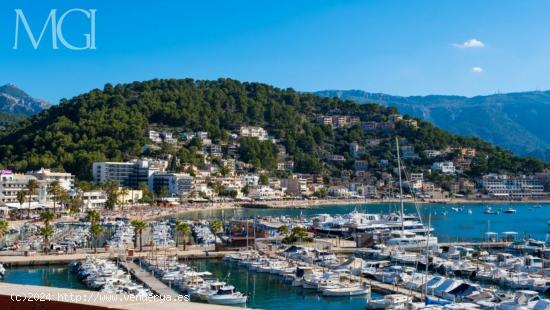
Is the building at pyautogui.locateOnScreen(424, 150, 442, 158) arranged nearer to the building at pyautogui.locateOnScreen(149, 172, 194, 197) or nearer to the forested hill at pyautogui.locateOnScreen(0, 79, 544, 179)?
the forested hill at pyautogui.locateOnScreen(0, 79, 544, 179)

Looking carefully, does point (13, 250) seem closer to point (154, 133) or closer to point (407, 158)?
point (154, 133)

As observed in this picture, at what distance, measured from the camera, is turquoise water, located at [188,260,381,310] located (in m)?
21.0

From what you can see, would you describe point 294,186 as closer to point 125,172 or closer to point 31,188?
point 125,172

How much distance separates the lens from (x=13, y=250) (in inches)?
1211

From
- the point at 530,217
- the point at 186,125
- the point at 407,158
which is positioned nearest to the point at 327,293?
the point at 530,217

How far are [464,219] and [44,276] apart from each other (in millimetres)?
49441

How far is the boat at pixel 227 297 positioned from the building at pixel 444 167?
90.2 meters

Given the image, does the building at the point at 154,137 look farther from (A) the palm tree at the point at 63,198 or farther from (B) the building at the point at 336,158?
(A) the palm tree at the point at 63,198

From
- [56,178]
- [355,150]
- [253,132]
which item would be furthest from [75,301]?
[355,150]

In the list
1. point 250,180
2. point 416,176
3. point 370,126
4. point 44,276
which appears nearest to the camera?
point 44,276

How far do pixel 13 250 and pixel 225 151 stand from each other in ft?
225

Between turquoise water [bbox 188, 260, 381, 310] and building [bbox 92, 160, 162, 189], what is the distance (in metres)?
48.6

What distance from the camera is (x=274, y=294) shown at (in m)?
22.7

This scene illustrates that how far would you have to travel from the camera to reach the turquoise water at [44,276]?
77.3 feet
